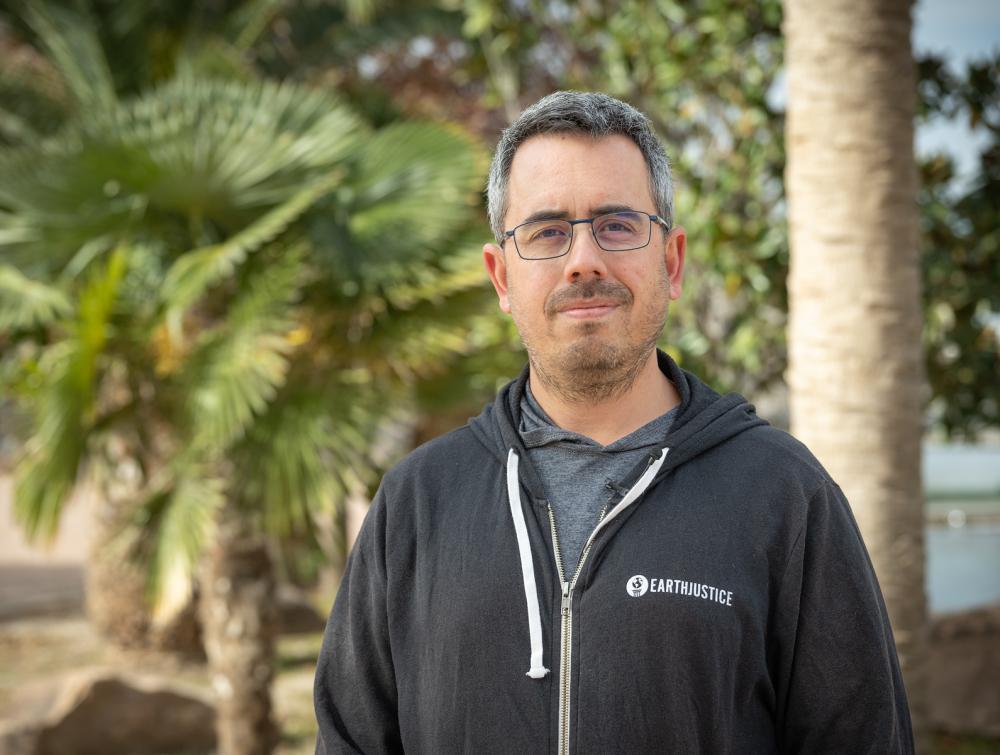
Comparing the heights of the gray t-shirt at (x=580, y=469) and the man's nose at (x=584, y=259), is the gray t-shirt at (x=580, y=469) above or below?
below

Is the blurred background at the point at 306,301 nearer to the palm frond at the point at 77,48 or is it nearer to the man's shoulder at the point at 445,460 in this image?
the palm frond at the point at 77,48

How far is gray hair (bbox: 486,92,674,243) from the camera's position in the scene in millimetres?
1847

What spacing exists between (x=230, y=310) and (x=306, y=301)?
0.53 meters

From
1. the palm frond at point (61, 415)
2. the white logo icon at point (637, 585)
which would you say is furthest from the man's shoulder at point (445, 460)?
the palm frond at point (61, 415)

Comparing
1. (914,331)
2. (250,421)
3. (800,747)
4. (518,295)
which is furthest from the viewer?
(250,421)

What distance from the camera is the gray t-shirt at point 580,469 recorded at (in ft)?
6.00

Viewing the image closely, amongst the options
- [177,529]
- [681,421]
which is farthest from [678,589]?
[177,529]

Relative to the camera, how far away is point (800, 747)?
175cm

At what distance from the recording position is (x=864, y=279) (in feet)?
11.6

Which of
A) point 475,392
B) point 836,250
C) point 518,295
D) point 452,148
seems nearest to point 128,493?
point 475,392

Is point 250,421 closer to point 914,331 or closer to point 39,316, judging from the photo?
point 39,316

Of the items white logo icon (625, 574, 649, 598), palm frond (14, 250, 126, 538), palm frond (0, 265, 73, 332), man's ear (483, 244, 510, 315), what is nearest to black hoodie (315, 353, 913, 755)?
white logo icon (625, 574, 649, 598)

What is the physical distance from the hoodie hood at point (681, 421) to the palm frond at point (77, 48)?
22.6 ft

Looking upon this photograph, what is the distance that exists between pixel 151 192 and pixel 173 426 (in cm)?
130
